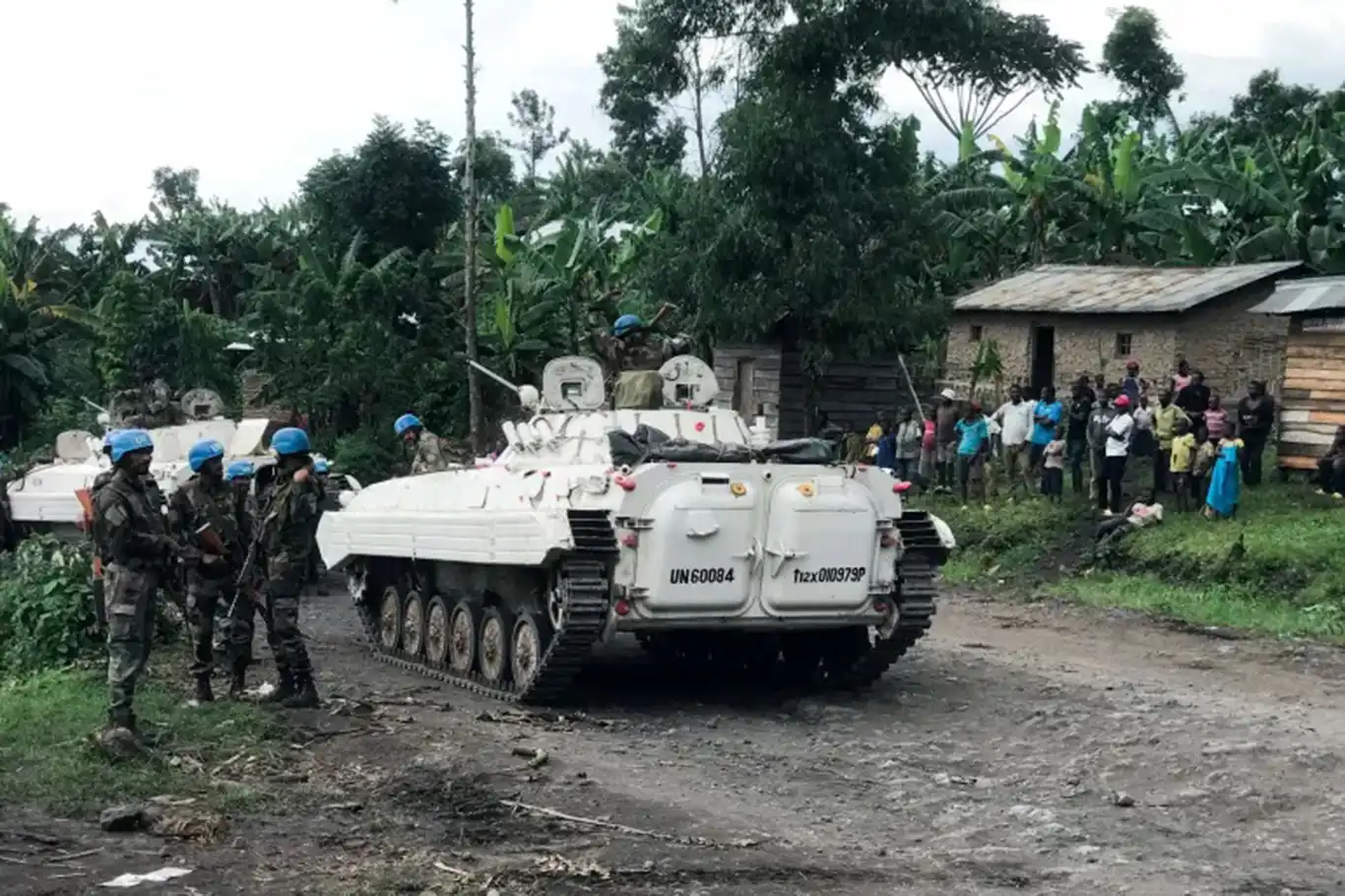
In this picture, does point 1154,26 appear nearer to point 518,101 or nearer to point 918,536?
point 518,101

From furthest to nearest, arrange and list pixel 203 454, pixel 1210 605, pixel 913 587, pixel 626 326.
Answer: pixel 1210 605 < pixel 626 326 < pixel 913 587 < pixel 203 454

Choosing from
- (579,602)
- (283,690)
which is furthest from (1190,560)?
(283,690)

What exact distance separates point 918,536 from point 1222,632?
4.30 m

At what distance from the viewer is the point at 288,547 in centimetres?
1094

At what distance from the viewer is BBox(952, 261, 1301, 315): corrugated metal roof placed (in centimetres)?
2353

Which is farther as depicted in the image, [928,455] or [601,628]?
[928,455]

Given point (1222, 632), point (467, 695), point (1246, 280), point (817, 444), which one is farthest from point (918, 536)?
point (1246, 280)

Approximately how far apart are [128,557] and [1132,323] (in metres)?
17.5

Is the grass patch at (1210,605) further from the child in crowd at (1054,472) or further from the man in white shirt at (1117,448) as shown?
the child in crowd at (1054,472)

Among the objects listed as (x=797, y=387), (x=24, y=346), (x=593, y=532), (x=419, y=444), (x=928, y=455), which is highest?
(x=24, y=346)

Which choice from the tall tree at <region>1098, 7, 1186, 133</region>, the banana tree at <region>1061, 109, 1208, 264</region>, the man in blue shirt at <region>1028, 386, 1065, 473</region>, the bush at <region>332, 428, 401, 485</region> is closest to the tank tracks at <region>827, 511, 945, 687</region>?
the man in blue shirt at <region>1028, 386, 1065, 473</region>

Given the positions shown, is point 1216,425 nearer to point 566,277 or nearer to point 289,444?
point 289,444

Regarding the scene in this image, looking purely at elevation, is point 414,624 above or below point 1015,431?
below

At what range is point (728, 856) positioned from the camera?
7.31 m
